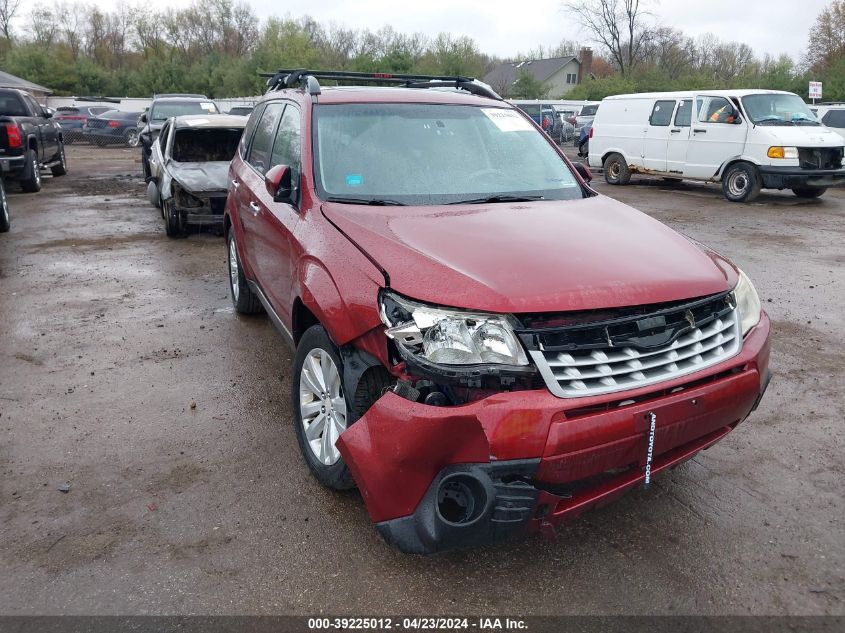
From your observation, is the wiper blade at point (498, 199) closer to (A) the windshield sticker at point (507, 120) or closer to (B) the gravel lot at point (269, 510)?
(A) the windshield sticker at point (507, 120)

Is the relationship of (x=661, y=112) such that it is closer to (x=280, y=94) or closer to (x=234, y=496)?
(x=280, y=94)

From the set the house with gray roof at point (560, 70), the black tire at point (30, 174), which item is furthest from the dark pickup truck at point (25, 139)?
the house with gray roof at point (560, 70)

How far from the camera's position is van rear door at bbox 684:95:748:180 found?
13172mm

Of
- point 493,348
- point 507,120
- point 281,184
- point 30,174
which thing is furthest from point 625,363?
point 30,174

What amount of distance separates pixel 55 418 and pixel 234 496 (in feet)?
4.94

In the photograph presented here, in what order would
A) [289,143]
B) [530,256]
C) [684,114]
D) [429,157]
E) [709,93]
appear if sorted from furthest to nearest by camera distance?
[684,114]
[709,93]
[289,143]
[429,157]
[530,256]

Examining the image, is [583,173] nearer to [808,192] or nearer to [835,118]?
[808,192]

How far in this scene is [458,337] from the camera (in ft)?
7.93

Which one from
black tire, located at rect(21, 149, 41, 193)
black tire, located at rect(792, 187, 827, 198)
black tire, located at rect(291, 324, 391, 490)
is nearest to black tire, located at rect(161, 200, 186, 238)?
black tire, located at rect(21, 149, 41, 193)

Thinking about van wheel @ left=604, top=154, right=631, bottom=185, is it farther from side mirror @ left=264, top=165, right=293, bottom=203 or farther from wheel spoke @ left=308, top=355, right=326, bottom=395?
wheel spoke @ left=308, top=355, right=326, bottom=395

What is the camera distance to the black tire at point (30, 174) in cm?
1298

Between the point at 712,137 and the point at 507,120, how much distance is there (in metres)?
10.8

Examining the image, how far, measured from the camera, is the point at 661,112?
14.6 m

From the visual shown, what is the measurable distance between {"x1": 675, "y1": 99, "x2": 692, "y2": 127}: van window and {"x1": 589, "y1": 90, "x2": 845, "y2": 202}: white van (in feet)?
0.06
